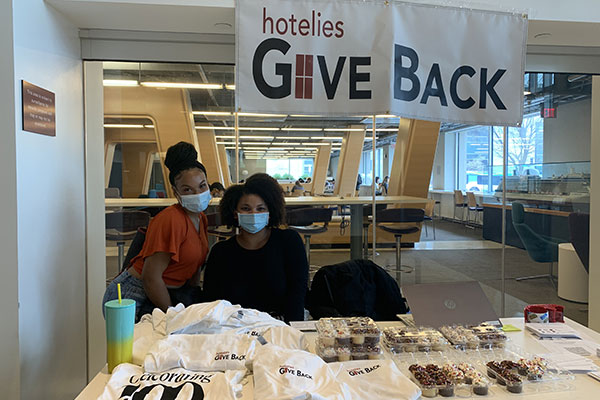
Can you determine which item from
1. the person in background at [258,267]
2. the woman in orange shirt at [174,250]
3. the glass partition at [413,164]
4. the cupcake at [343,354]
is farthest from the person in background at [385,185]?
the cupcake at [343,354]

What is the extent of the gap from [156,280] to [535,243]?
3.42 meters

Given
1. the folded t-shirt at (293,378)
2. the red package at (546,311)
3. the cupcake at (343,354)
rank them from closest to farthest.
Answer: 1. the folded t-shirt at (293,378)
2. the cupcake at (343,354)
3. the red package at (546,311)

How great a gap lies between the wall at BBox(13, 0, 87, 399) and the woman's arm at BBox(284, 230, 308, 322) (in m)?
1.28

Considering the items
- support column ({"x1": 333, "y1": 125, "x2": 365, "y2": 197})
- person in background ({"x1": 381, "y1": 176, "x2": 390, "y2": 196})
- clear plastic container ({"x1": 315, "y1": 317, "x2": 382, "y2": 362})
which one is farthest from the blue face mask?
person in background ({"x1": 381, "y1": 176, "x2": 390, "y2": 196})

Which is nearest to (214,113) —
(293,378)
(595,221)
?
(293,378)

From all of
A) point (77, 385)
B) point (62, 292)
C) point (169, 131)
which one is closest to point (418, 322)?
point (62, 292)

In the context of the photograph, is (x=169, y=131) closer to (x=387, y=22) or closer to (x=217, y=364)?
(x=387, y=22)

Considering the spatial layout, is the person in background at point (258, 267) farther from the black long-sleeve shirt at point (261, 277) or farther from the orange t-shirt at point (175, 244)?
the orange t-shirt at point (175, 244)

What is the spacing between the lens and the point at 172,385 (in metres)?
1.22

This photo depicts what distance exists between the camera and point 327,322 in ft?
5.37

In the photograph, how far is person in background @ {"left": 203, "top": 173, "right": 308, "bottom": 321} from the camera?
88.1 inches

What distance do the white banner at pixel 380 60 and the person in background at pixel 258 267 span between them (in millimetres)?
568

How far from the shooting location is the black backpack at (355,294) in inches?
94.7

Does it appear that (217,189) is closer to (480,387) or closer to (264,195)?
(264,195)
